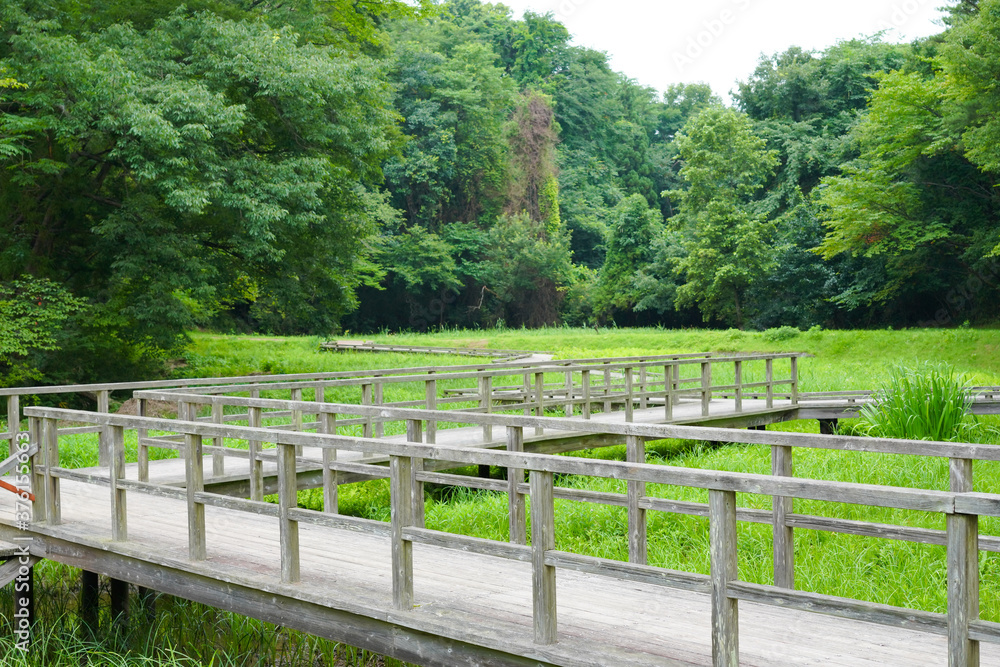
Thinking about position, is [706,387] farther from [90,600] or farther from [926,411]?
[90,600]

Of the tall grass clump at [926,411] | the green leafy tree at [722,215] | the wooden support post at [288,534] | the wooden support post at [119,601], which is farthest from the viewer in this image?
the green leafy tree at [722,215]

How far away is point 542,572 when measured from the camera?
4.11 m

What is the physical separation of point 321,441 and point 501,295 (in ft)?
165

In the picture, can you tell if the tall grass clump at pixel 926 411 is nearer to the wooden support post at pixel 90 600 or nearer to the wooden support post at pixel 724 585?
the wooden support post at pixel 724 585

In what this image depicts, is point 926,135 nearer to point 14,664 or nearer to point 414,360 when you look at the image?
point 414,360

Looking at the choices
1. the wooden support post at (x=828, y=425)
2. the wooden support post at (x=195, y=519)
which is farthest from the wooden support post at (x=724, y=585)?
the wooden support post at (x=828, y=425)

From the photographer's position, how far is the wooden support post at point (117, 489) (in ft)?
20.1

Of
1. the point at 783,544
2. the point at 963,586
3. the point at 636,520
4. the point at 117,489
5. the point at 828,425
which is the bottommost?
the point at 828,425

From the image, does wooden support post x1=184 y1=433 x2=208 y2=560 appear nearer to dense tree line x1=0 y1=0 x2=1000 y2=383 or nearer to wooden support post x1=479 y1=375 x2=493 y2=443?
wooden support post x1=479 y1=375 x2=493 y2=443

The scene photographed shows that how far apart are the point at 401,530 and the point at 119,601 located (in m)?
3.81

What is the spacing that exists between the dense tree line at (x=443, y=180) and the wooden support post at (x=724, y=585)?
15.5 meters

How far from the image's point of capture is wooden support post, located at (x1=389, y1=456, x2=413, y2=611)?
15.2ft

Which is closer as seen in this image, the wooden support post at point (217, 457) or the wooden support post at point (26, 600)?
the wooden support post at point (26, 600)

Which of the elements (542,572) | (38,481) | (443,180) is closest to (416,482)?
(542,572)
